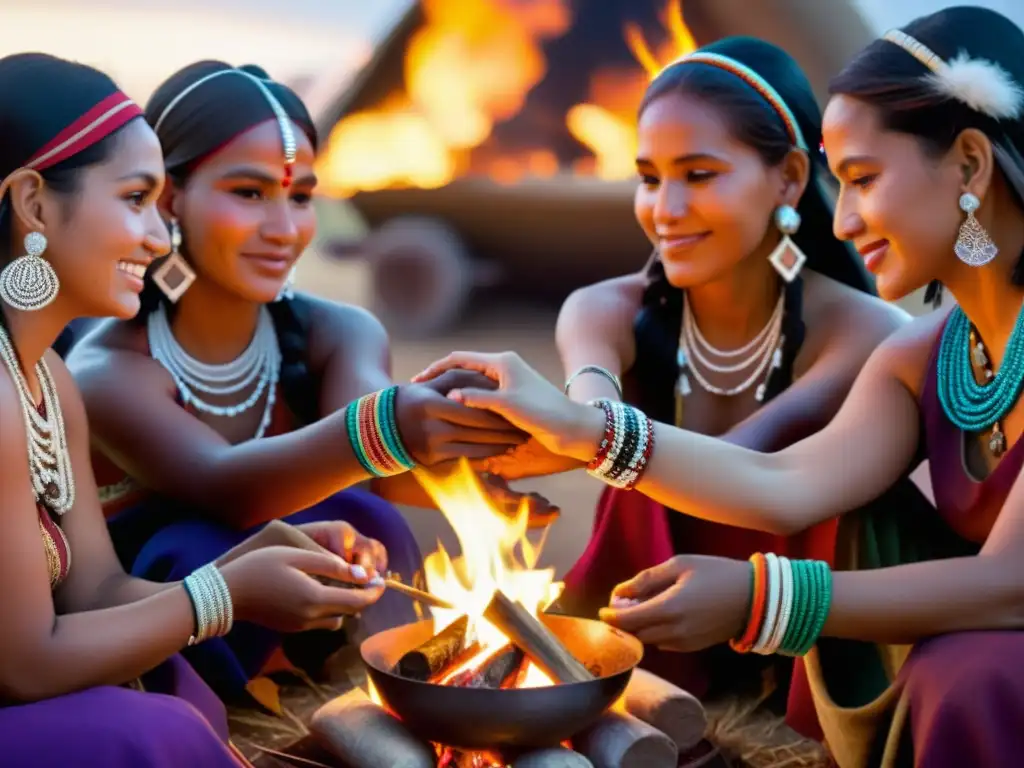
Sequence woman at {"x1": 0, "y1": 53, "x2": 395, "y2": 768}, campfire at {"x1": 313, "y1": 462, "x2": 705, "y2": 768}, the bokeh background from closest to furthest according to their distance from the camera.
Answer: woman at {"x1": 0, "y1": 53, "x2": 395, "y2": 768} < campfire at {"x1": 313, "y1": 462, "x2": 705, "y2": 768} < the bokeh background

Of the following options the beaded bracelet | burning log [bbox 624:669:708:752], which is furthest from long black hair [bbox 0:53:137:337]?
burning log [bbox 624:669:708:752]

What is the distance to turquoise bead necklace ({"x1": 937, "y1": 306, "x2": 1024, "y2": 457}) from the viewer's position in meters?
2.46

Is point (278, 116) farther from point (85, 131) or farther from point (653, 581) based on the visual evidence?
point (653, 581)

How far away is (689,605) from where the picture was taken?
2.31m

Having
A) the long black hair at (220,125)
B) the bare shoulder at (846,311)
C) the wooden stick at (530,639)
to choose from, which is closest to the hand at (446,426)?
the wooden stick at (530,639)

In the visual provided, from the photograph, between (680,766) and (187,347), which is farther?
(187,347)

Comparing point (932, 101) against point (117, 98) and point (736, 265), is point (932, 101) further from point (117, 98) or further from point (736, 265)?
point (117, 98)

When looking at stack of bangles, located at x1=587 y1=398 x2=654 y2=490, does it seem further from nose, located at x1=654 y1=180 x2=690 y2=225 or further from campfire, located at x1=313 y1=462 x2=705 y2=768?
nose, located at x1=654 y1=180 x2=690 y2=225

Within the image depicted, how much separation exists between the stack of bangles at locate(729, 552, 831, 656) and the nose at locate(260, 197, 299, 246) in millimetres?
1654

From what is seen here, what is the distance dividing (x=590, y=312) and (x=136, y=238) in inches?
57.7

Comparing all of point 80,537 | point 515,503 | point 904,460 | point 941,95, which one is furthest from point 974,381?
point 80,537

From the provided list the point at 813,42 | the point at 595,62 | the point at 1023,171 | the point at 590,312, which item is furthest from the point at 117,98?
the point at 595,62

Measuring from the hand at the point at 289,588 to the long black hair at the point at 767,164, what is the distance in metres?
1.39

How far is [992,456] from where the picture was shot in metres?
2.54
